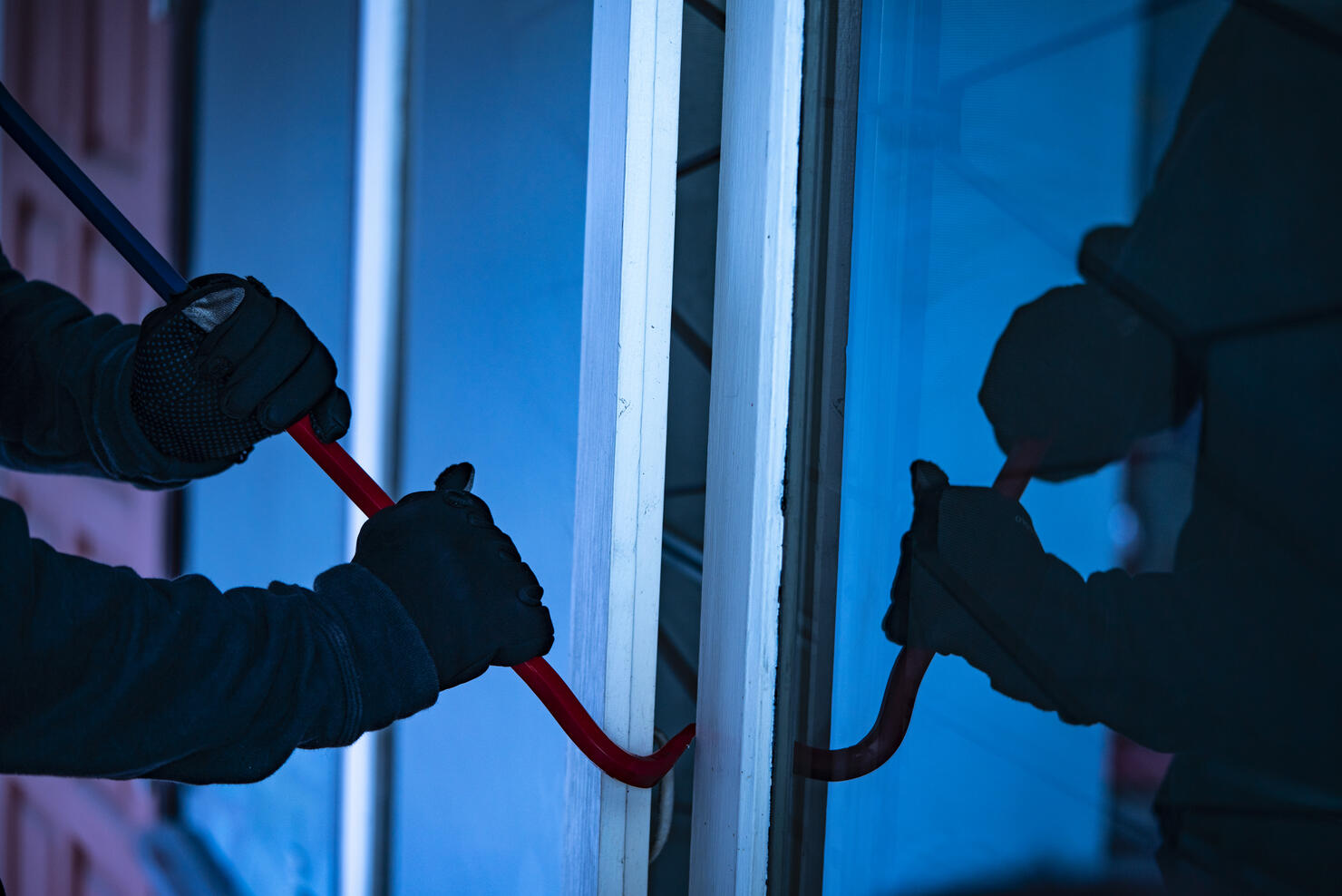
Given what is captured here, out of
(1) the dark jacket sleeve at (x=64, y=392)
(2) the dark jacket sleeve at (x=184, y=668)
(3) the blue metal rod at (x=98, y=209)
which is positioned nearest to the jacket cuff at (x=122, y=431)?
(1) the dark jacket sleeve at (x=64, y=392)

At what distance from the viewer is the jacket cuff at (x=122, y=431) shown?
2.46 ft

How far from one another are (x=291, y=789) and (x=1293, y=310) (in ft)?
4.39

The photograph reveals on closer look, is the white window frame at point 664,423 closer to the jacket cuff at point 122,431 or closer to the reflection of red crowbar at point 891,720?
the reflection of red crowbar at point 891,720

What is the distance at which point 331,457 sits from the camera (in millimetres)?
→ 679

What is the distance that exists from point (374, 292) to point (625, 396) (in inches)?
21.4

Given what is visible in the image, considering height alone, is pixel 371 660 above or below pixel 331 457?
below

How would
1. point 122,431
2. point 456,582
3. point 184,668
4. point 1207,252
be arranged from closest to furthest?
point 1207,252 → point 184,668 → point 456,582 → point 122,431

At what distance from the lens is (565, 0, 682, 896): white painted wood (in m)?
0.68

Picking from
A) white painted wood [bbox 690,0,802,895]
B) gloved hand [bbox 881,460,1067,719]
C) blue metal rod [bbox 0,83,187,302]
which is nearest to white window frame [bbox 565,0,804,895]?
white painted wood [bbox 690,0,802,895]

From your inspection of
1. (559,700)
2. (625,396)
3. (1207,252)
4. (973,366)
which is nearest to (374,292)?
(625,396)

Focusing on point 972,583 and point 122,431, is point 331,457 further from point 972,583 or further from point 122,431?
point 972,583

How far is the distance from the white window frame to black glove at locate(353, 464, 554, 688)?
87 millimetres

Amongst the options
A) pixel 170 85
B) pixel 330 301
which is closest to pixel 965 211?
pixel 330 301

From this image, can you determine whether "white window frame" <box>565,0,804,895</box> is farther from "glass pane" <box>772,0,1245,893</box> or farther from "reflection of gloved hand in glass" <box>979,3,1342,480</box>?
"reflection of gloved hand in glass" <box>979,3,1342,480</box>
